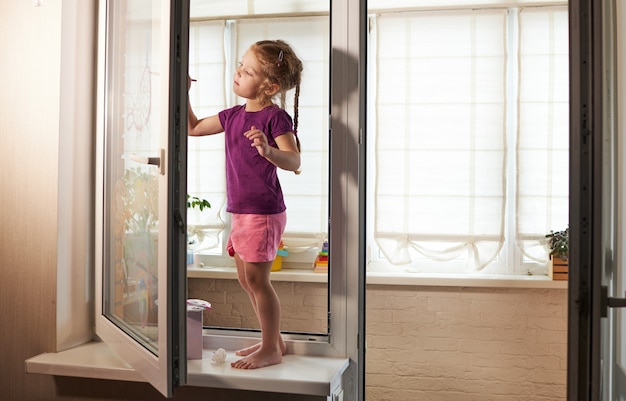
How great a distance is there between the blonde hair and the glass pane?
1.24ft

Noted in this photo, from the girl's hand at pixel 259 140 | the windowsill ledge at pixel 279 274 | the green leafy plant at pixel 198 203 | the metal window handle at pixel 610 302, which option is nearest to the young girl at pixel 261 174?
the girl's hand at pixel 259 140

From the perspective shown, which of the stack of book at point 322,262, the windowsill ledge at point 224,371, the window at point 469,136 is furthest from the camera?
the window at point 469,136

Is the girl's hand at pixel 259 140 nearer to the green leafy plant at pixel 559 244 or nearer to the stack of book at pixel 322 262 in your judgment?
the stack of book at pixel 322 262

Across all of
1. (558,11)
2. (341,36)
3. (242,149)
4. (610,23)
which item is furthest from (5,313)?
(558,11)

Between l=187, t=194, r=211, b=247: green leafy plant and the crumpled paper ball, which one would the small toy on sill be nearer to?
l=187, t=194, r=211, b=247: green leafy plant

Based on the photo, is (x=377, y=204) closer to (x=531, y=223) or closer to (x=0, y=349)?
(x=531, y=223)

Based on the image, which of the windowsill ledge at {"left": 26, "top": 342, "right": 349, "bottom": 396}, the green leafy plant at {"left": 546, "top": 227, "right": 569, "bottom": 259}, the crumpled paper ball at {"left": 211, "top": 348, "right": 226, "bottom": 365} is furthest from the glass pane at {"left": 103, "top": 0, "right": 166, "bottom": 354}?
the green leafy plant at {"left": 546, "top": 227, "right": 569, "bottom": 259}

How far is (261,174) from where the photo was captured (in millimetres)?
2219

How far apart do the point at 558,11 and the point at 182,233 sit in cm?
251

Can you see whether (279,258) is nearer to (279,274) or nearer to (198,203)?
(279,274)

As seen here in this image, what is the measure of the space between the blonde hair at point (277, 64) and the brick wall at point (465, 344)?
153cm

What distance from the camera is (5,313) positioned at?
2.35m

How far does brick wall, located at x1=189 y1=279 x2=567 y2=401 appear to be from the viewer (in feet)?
11.0

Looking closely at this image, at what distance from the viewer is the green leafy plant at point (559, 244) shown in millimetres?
3301
